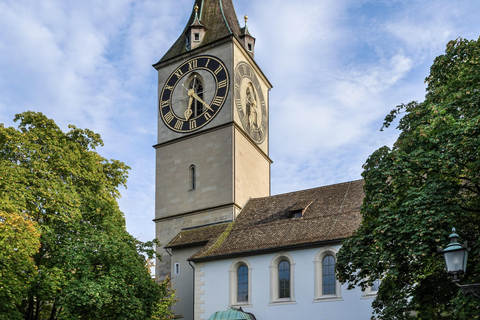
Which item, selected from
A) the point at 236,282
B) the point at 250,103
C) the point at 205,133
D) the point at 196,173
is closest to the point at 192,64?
the point at 250,103

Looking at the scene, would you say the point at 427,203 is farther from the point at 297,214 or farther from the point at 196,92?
the point at 196,92

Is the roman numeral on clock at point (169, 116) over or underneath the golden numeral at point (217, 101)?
underneath

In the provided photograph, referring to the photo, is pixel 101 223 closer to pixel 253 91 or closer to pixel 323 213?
pixel 323 213

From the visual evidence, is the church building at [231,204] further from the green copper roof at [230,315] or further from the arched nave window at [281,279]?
the green copper roof at [230,315]

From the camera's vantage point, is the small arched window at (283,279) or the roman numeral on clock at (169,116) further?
the roman numeral on clock at (169,116)

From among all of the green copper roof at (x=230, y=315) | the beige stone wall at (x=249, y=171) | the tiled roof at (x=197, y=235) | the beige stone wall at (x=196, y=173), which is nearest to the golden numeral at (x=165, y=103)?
the beige stone wall at (x=196, y=173)

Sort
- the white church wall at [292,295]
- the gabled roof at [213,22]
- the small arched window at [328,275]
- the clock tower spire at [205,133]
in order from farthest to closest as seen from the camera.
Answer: the gabled roof at [213,22] → the clock tower spire at [205,133] → the small arched window at [328,275] → the white church wall at [292,295]

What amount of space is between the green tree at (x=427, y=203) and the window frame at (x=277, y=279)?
9377mm

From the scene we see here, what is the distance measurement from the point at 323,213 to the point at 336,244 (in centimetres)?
316

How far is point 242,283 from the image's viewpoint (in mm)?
26625

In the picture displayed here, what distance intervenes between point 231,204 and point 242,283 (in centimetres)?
555

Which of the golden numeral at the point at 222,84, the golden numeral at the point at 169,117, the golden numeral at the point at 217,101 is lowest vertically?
the golden numeral at the point at 169,117

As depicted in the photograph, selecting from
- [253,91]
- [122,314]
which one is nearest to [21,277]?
[122,314]

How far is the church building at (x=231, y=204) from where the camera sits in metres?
25.1
